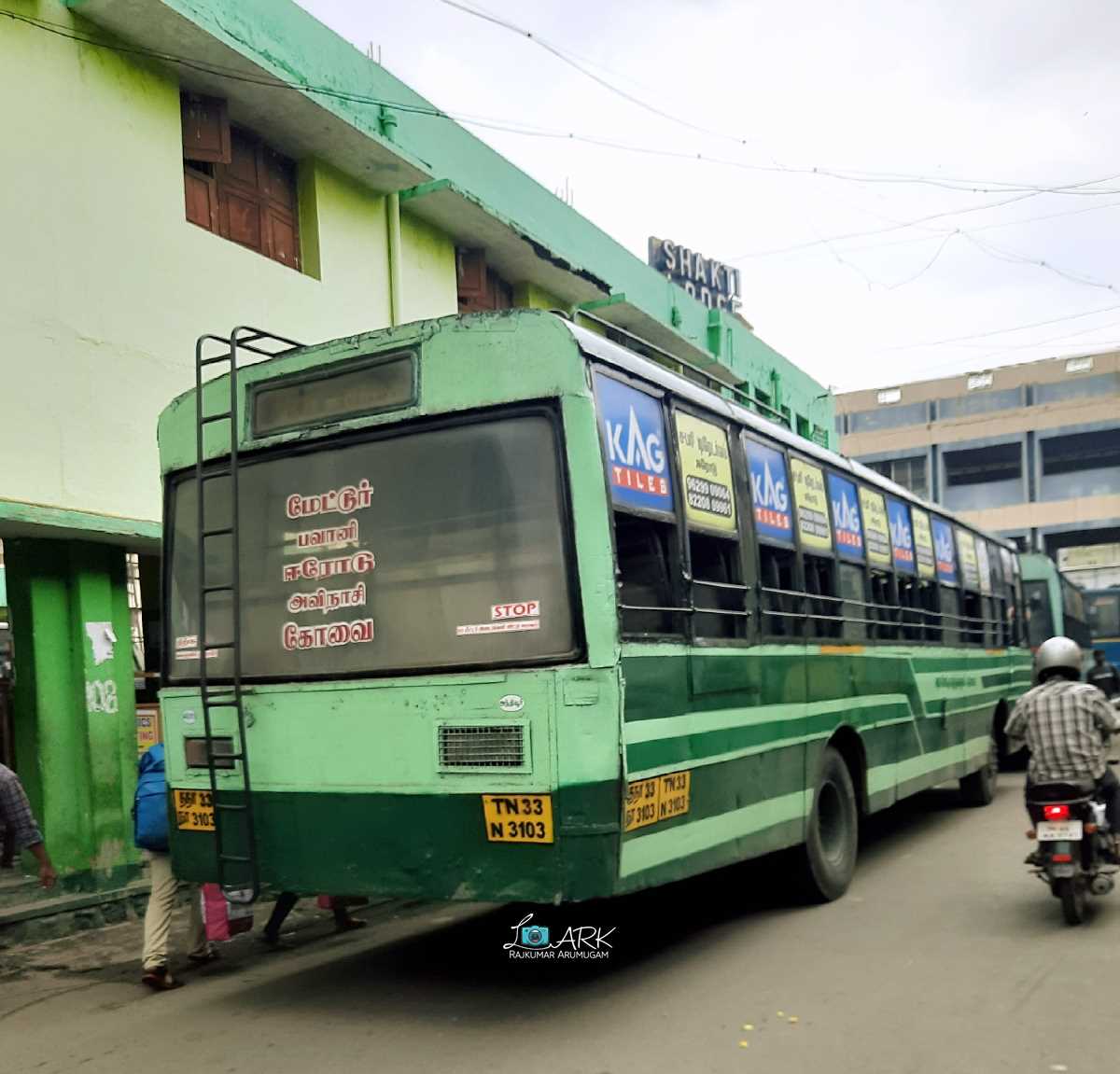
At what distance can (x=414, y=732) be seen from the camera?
5.43 meters

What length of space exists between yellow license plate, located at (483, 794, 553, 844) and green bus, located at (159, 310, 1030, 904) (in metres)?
0.01

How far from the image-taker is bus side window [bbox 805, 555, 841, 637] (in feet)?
25.3

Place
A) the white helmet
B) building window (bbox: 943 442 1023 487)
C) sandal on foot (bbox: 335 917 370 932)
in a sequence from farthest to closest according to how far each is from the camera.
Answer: building window (bbox: 943 442 1023 487), sandal on foot (bbox: 335 917 370 932), the white helmet

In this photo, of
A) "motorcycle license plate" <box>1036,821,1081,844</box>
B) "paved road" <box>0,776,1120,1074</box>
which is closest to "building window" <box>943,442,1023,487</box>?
"paved road" <box>0,776,1120,1074</box>

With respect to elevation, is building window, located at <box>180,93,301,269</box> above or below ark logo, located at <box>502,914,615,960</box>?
above

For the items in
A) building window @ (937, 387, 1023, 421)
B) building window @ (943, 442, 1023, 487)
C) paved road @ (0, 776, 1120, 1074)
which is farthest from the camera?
building window @ (943, 442, 1023, 487)

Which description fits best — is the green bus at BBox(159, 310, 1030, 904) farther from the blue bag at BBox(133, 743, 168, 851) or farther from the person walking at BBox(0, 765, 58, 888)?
the person walking at BBox(0, 765, 58, 888)

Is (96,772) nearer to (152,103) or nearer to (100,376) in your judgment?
(100,376)

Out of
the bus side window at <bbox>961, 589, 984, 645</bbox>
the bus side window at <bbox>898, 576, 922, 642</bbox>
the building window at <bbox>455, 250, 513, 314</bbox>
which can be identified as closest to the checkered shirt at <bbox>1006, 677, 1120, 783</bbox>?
the bus side window at <bbox>898, 576, 922, 642</bbox>

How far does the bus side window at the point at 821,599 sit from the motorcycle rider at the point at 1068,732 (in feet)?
4.15

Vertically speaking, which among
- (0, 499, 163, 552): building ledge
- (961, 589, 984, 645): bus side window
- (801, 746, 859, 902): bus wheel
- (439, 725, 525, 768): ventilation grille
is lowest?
(801, 746, 859, 902): bus wheel

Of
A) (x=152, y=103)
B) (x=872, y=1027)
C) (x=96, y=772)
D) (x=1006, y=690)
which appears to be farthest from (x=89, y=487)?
(x=1006, y=690)

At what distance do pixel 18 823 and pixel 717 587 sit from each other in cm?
421

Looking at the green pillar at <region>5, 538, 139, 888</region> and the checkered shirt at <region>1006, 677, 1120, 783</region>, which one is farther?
the green pillar at <region>5, 538, 139, 888</region>
